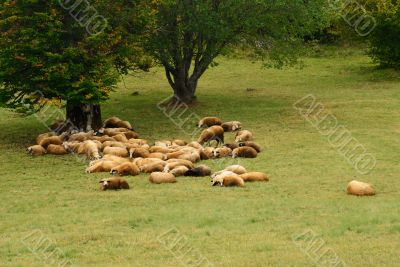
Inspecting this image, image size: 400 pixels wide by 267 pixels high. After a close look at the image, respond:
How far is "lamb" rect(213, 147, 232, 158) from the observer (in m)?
17.7

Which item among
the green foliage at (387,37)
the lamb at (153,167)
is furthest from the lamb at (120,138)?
the green foliage at (387,37)

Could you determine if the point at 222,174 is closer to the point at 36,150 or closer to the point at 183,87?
the point at 36,150

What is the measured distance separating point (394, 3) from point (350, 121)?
15537 millimetres

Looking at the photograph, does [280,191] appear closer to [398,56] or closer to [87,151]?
[87,151]

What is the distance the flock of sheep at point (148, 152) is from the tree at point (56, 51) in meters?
1.23

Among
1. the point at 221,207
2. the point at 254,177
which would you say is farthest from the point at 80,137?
the point at 221,207

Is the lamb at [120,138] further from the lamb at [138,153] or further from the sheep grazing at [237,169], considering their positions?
the sheep grazing at [237,169]

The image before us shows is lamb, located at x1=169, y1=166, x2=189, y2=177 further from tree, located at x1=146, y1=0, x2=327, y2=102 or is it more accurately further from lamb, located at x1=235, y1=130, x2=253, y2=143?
tree, located at x1=146, y1=0, x2=327, y2=102

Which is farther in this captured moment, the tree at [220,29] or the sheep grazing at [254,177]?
the tree at [220,29]

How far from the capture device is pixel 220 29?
25.1 meters

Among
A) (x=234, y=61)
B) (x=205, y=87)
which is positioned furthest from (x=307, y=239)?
(x=234, y=61)

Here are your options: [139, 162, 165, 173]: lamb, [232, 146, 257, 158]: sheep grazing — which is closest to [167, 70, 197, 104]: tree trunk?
[232, 146, 257, 158]: sheep grazing

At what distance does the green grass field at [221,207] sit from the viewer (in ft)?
31.4

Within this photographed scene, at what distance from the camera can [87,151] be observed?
18.2m
